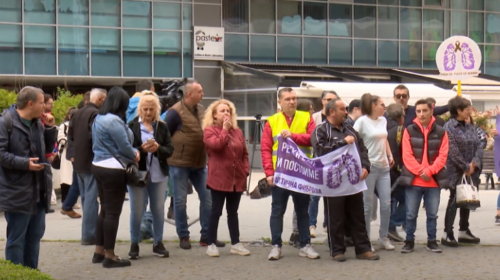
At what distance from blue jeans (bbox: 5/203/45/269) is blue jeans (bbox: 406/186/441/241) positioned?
424 centimetres

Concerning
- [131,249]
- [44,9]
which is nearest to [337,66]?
[44,9]

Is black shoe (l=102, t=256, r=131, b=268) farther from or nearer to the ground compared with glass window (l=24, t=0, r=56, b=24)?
nearer to the ground

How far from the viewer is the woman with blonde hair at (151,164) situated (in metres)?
9.55

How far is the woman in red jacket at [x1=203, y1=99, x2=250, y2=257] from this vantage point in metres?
9.74

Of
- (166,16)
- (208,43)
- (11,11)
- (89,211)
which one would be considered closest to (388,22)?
(208,43)

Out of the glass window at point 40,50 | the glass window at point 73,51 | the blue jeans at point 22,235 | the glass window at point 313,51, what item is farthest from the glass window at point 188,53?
the blue jeans at point 22,235

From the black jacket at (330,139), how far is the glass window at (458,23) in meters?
28.9

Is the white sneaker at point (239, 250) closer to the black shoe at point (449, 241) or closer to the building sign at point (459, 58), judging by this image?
the black shoe at point (449, 241)

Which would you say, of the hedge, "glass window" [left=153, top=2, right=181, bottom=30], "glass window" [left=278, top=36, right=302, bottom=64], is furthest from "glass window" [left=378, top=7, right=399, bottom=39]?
the hedge

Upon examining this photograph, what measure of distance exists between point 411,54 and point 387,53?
1222 mm

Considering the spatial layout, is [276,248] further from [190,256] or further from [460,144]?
[460,144]

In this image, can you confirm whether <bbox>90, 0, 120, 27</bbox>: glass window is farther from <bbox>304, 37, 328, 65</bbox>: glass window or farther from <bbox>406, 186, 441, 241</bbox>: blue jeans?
<bbox>406, 186, 441, 241</bbox>: blue jeans

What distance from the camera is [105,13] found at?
31953 millimetres

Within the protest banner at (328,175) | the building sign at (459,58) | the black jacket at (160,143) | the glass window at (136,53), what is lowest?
the protest banner at (328,175)
